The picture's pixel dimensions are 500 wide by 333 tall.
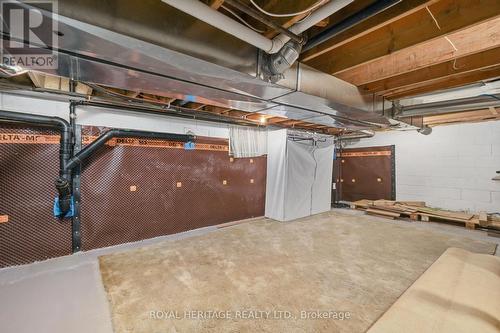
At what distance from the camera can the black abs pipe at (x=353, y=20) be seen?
47.9 inches

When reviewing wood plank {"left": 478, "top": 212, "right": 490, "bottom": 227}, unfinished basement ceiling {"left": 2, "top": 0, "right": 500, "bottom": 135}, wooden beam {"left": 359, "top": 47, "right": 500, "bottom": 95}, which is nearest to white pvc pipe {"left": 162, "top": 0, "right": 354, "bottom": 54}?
unfinished basement ceiling {"left": 2, "top": 0, "right": 500, "bottom": 135}

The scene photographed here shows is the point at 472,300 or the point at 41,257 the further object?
the point at 41,257

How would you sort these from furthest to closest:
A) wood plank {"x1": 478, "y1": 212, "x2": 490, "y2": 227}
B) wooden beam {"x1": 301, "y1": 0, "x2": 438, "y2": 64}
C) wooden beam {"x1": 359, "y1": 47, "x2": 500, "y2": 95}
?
wood plank {"x1": 478, "y1": 212, "x2": 490, "y2": 227} → wooden beam {"x1": 359, "y1": 47, "x2": 500, "y2": 95} → wooden beam {"x1": 301, "y1": 0, "x2": 438, "y2": 64}

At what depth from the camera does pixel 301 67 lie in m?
1.99

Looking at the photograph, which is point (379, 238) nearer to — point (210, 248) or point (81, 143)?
point (210, 248)

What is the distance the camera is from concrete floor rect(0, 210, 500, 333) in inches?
68.9

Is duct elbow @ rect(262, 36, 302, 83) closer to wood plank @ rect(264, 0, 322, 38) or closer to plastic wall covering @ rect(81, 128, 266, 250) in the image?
wood plank @ rect(264, 0, 322, 38)

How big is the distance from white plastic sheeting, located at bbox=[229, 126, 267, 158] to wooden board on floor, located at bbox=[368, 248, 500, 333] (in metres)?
3.50

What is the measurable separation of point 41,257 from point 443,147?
7.83m

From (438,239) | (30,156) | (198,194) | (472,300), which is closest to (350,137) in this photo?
(438,239)

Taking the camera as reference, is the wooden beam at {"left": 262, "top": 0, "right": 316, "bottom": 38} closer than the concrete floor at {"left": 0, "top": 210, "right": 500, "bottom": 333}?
Yes

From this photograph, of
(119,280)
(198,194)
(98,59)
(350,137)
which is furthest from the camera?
(350,137)

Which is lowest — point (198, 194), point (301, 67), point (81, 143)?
point (198, 194)

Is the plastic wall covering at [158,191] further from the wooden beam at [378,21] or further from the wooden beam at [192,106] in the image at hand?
the wooden beam at [378,21]
